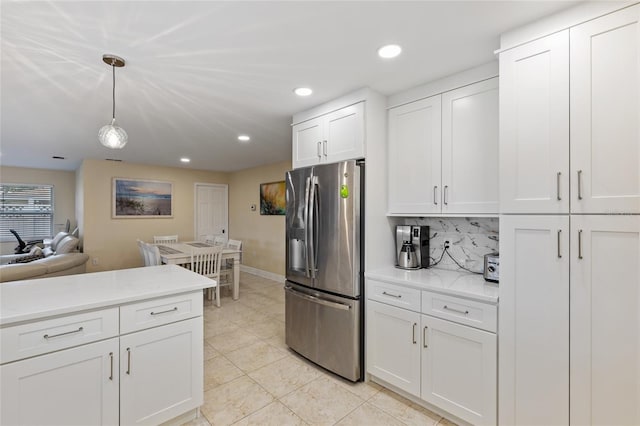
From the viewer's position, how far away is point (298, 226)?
270 cm

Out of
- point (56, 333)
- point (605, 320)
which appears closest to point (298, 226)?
point (56, 333)

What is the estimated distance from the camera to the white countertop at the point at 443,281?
183 centimetres

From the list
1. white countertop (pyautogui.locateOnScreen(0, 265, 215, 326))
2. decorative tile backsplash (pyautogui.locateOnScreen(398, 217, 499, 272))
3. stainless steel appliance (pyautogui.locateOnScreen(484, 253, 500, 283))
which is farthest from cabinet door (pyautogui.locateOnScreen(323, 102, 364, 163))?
white countertop (pyautogui.locateOnScreen(0, 265, 215, 326))

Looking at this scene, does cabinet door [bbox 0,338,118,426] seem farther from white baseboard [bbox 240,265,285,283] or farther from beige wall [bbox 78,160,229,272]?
beige wall [bbox 78,160,229,272]

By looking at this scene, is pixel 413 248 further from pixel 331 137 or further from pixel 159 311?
pixel 159 311

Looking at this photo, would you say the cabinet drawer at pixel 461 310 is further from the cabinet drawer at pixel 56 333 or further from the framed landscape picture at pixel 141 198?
the framed landscape picture at pixel 141 198

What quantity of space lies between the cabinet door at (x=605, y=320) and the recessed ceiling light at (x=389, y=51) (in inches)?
54.1

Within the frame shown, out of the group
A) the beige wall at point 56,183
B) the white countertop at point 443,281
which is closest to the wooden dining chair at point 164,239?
the beige wall at point 56,183

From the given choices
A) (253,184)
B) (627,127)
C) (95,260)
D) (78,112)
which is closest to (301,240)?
(627,127)

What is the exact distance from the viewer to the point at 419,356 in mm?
2057

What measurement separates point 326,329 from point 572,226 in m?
1.85

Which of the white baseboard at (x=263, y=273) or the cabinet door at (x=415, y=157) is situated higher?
the cabinet door at (x=415, y=157)

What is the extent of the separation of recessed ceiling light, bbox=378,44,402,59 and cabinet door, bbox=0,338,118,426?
2323mm

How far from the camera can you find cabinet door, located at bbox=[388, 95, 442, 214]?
2.27 meters
